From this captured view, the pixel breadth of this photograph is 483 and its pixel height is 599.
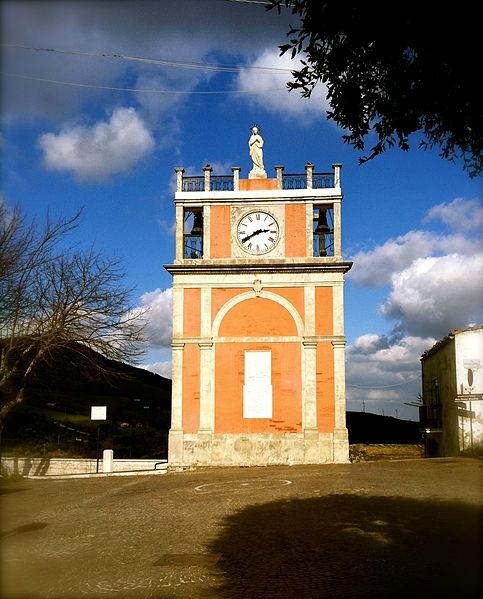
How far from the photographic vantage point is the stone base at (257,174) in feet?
83.7

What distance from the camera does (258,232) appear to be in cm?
2488

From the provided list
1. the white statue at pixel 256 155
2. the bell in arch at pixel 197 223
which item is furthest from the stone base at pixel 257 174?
the bell in arch at pixel 197 223

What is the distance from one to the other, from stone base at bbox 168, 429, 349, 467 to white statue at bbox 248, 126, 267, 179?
10.5 metres

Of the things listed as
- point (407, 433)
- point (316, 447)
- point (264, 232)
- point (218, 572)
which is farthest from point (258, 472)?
point (407, 433)

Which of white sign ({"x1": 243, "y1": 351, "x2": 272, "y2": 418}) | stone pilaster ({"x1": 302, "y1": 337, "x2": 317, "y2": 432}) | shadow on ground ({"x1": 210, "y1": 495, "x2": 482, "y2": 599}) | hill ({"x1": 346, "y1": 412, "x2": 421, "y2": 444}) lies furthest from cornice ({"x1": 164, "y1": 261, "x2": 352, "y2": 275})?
hill ({"x1": 346, "y1": 412, "x2": 421, "y2": 444})

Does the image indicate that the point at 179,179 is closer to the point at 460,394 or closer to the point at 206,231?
the point at 206,231

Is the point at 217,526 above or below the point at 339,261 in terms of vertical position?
below

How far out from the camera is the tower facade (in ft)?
76.8

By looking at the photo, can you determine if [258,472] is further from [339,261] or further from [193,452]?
[339,261]

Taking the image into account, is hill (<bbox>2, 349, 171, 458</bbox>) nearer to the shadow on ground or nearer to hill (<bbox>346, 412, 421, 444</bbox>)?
the shadow on ground

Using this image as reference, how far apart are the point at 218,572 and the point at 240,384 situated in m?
15.5

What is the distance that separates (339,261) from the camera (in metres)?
24.1

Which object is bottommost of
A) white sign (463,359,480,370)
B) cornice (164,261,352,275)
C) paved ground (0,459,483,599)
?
paved ground (0,459,483,599)

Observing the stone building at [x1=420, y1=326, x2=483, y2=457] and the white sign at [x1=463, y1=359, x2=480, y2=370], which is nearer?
the stone building at [x1=420, y1=326, x2=483, y2=457]
